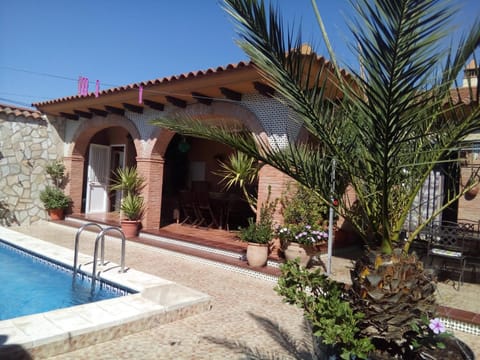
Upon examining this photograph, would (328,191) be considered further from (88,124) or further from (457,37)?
(88,124)

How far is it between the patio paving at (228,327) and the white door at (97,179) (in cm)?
680

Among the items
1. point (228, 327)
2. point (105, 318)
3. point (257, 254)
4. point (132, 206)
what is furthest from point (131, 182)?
point (228, 327)

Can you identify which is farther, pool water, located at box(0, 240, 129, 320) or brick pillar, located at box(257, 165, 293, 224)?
brick pillar, located at box(257, 165, 293, 224)

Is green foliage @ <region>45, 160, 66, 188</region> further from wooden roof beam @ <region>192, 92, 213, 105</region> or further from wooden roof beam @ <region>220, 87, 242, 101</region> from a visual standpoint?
wooden roof beam @ <region>220, 87, 242, 101</region>

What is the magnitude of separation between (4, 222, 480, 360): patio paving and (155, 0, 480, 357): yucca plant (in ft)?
4.77

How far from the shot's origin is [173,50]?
1140 cm

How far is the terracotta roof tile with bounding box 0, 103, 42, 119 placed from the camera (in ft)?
35.3

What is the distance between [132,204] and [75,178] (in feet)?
13.7

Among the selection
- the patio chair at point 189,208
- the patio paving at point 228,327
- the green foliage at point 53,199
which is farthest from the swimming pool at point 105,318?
the green foliage at point 53,199

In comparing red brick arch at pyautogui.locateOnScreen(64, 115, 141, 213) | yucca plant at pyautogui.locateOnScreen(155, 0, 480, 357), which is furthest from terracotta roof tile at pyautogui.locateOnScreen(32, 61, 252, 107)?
yucca plant at pyautogui.locateOnScreen(155, 0, 480, 357)

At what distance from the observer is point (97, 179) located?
529 inches

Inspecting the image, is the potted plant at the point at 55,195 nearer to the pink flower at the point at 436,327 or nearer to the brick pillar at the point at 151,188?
the brick pillar at the point at 151,188

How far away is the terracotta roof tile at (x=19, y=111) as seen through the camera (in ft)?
35.3

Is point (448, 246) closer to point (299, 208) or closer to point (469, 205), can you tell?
point (299, 208)
